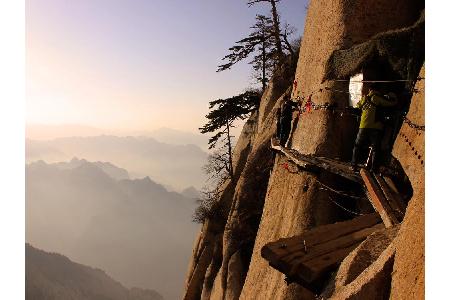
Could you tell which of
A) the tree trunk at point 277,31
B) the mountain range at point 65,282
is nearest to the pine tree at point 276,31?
the tree trunk at point 277,31

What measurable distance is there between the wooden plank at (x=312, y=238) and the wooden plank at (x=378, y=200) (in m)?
0.35

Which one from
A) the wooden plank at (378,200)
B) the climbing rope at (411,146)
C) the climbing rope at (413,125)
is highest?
the climbing rope at (413,125)

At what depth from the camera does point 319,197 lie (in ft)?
31.4

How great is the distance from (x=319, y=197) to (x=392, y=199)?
2.96 m

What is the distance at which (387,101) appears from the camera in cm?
732

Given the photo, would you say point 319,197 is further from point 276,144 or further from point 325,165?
point 276,144

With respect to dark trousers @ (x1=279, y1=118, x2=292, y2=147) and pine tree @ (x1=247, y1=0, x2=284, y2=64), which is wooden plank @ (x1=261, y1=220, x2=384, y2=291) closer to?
dark trousers @ (x1=279, y1=118, x2=292, y2=147)

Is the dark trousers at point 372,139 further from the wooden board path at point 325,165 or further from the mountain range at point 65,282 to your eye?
the mountain range at point 65,282

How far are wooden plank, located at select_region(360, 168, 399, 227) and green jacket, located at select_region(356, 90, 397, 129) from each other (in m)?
0.96

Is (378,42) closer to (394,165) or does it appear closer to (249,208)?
(394,165)

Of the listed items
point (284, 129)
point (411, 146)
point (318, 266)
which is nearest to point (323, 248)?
point (318, 266)

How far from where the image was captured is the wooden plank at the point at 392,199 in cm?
623

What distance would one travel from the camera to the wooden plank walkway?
18.2 feet
